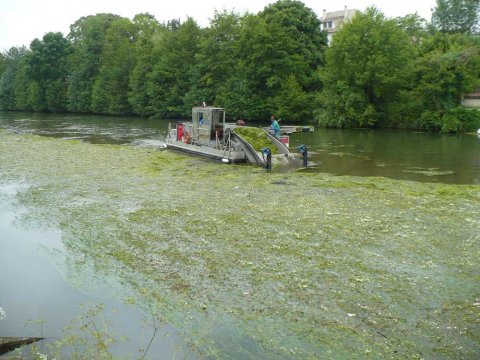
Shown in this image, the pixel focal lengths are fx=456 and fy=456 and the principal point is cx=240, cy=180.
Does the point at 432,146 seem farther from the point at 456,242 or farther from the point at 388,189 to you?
the point at 456,242

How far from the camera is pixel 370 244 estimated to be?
33.0ft

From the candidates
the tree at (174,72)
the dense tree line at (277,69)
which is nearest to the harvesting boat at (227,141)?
the dense tree line at (277,69)

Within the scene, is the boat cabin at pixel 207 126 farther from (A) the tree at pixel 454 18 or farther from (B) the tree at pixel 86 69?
(B) the tree at pixel 86 69

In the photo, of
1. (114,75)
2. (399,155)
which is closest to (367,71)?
(399,155)

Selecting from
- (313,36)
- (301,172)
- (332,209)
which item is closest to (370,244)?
(332,209)

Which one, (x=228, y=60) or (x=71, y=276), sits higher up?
(x=228, y=60)

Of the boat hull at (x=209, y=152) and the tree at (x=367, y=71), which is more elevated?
the tree at (x=367, y=71)

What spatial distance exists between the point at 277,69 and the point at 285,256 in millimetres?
47227

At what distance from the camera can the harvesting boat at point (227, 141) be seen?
73.0 ft

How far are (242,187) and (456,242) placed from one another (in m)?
8.05

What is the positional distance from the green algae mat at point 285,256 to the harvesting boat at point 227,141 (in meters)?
4.29

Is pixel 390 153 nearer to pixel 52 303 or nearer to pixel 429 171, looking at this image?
pixel 429 171

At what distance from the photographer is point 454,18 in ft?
234

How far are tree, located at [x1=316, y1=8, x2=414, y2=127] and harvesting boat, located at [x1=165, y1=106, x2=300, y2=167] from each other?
23237 mm
